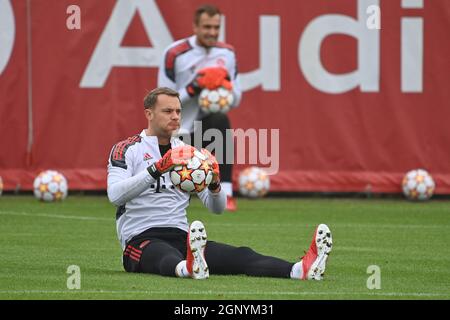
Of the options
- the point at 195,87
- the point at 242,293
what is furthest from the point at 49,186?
the point at 242,293

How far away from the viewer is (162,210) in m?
8.81

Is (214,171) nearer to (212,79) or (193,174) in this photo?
(193,174)

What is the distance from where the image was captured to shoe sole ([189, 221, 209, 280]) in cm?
785

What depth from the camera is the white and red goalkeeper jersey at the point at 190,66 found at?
15047mm

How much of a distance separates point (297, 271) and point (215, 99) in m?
6.81

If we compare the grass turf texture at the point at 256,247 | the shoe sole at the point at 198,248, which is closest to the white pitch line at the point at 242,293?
the grass turf texture at the point at 256,247

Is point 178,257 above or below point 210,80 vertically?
below

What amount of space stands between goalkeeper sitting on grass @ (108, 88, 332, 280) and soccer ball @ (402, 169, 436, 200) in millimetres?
8292

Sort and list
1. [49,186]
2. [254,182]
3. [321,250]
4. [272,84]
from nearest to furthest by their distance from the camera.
Result: [321,250]
[49,186]
[254,182]
[272,84]

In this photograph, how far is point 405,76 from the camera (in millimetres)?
17078

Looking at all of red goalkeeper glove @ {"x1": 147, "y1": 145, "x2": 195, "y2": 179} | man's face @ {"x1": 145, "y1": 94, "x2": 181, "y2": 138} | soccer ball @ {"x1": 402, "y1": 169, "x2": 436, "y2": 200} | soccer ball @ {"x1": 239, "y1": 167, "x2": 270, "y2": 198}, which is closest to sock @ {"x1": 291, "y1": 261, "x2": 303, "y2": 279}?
red goalkeeper glove @ {"x1": 147, "y1": 145, "x2": 195, "y2": 179}

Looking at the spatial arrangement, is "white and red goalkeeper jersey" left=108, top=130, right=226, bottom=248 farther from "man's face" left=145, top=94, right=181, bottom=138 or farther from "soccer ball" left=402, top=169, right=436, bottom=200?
"soccer ball" left=402, top=169, right=436, bottom=200
